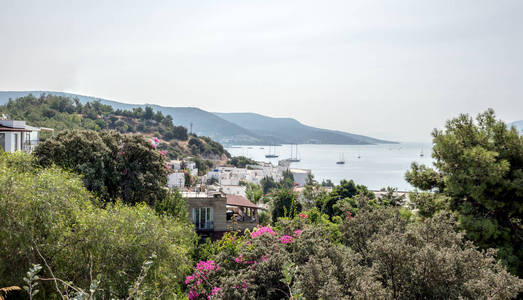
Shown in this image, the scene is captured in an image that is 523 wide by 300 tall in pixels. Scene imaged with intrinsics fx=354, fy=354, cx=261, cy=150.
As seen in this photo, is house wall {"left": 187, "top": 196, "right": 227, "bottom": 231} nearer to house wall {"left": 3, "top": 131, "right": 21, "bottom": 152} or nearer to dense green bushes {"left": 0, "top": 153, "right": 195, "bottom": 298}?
house wall {"left": 3, "top": 131, "right": 21, "bottom": 152}

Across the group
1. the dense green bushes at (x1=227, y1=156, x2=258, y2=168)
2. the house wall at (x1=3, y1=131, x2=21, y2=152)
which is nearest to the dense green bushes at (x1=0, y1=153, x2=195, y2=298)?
the house wall at (x1=3, y1=131, x2=21, y2=152)

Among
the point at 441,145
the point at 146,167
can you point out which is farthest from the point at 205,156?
the point at 441,145

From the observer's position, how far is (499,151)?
9617 millimetres

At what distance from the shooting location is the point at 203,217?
1617 centimetres

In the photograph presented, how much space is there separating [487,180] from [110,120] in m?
70.8

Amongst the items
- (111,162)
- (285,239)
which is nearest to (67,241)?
(285,239)

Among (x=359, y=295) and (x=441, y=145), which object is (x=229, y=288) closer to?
(x=359, y=295)

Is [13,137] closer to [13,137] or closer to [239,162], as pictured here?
[13,137]

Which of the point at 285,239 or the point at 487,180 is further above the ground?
the point at 487,180

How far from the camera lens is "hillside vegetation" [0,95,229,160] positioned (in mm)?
55197

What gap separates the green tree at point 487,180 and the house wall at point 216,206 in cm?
946


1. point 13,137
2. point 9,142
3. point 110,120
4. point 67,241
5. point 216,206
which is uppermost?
point 110,120

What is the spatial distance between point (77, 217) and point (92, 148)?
8112mm

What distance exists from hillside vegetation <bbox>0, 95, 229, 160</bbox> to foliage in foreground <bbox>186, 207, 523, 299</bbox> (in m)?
49.6
